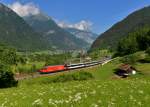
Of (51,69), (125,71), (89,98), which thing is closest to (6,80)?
(89,98)

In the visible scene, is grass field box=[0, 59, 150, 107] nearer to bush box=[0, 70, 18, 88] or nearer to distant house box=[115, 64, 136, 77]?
bush box=[0, 70, 18, 88]

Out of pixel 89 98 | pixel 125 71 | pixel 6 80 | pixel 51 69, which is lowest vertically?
pixel 51 69

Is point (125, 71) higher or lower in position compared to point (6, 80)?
lower

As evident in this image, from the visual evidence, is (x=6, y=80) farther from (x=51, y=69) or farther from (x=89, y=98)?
(x=51, y=69)

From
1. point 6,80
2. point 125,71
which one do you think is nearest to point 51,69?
point 125,71

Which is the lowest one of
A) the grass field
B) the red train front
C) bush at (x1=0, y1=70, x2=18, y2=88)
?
the red train front

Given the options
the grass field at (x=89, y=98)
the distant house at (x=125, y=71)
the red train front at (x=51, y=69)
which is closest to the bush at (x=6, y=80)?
the grass field at (x=89, y=98)

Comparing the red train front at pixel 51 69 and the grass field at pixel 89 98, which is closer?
the grass field at pixel 89 98

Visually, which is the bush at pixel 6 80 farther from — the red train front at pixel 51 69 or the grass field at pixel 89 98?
the red train front at pixel 51 69

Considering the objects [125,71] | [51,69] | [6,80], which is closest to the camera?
[6,80]

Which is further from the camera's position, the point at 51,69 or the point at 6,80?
the point at 51,69

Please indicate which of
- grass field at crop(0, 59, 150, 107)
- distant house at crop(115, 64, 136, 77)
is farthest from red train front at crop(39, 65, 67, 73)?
grass field at crop(0, 59, 150, 107)

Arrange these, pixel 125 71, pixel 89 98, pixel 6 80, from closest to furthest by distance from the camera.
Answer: pixel 89 98, pixel 6 80, pixel 125 71

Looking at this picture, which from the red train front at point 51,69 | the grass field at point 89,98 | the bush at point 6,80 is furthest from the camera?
the red train front at point 51,69
